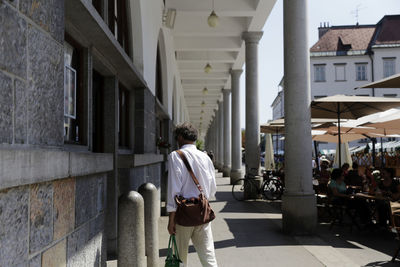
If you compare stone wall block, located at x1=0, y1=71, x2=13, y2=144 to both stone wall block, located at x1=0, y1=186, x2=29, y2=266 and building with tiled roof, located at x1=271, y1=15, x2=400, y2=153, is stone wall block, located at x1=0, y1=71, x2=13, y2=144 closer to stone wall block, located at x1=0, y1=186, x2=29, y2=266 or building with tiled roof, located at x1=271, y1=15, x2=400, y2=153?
stone wall block, located at x1=0, y1=186, x2=29, y2=266

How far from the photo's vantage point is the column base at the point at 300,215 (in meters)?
7.13

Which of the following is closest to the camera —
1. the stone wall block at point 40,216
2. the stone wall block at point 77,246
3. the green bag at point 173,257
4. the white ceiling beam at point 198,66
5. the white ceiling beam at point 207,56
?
the stone wall block at point 40,216

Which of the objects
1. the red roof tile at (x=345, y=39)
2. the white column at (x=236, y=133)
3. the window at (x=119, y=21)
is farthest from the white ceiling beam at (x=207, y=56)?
the red roof tile at (x=345, y=39)

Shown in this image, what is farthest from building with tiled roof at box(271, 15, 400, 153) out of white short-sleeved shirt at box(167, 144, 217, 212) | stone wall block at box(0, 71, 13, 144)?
stone wall block at box(0, 71, 13, 144)

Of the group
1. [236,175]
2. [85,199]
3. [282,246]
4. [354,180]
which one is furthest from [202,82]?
[85,199]

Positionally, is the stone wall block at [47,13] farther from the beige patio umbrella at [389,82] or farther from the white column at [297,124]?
the beige patio umbrella at [389,82]

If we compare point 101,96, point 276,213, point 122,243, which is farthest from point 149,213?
point 276,213

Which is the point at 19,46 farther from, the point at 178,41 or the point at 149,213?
the point at 178,41

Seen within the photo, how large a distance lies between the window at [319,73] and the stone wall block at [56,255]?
145 feet

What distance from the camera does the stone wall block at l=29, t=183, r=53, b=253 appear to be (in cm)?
242

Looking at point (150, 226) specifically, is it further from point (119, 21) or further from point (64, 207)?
point (119, 21)

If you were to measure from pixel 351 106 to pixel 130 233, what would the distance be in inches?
288

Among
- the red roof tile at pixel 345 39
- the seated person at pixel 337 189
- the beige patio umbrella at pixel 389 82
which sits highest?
the red roof tile at pixel 345 39

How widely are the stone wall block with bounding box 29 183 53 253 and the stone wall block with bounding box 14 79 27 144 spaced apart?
0.94 feet
